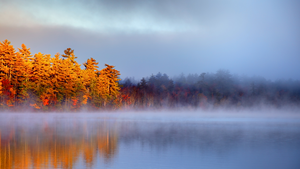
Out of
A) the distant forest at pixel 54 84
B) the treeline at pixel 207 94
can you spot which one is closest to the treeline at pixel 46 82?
the distant forest at pixel 54 84

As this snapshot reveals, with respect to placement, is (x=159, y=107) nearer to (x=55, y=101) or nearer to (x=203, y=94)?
(x=203, y=94)

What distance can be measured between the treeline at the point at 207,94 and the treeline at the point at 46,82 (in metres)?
27.3

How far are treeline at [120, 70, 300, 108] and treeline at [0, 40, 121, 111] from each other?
27.3 m

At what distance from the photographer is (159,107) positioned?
307 ft

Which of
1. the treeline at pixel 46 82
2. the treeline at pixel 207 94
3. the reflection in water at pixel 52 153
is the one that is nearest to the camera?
the reflection in water at pixel 52 153

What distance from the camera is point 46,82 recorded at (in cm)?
5584

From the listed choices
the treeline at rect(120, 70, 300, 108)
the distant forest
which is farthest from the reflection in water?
the treeline at rect(120, 70, 300, 108)

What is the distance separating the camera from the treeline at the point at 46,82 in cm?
5325

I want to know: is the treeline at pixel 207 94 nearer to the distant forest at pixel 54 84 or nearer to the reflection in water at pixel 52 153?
the distant forest at pixel 54 84

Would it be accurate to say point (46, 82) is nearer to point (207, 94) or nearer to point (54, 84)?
point (54, 84)

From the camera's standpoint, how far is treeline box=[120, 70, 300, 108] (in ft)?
311

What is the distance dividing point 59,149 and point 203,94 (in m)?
85.0

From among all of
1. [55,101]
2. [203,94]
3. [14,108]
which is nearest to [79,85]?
[55,101]

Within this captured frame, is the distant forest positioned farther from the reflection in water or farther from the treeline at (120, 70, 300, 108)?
the reflection in water
